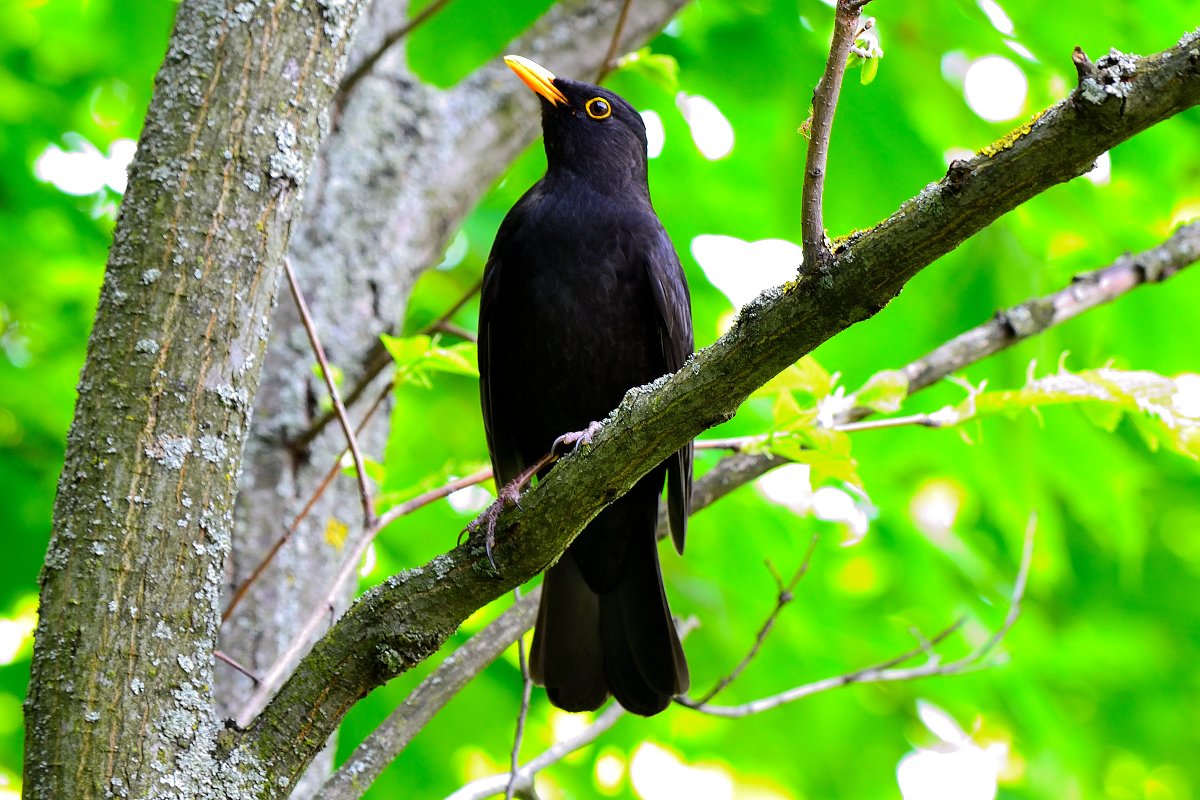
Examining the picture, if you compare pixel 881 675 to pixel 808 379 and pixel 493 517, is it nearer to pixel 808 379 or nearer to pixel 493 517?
pixel 808 379

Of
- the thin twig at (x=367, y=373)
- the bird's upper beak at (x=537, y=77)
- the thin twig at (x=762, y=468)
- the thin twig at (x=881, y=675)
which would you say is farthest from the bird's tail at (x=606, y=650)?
the bird's upper beak at (x=537, y=77)

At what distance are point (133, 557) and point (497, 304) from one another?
1.69 m

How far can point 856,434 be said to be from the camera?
3660 mm

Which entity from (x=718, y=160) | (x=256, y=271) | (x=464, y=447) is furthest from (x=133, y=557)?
(x=718, y=160)

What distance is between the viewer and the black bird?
3176mm

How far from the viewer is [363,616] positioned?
1.99m

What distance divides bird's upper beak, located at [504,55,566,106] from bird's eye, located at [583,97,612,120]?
86mm

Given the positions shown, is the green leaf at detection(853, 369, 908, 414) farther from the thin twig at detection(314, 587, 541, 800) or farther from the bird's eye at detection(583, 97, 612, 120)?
the bird's eye at detection(583, 97, 612, 120)

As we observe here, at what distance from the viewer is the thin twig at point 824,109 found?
60.7 inches

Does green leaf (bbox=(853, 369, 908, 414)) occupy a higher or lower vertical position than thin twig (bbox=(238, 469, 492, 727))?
higher

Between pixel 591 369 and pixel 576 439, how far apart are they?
67cm

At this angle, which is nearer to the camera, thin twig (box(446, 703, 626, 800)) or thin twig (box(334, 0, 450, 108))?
thin twig (box(446, 703, 626, 800))

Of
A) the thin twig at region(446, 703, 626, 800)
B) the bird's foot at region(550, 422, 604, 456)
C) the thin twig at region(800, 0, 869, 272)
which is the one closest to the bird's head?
the bird's foot at region(550, 422, 604, 456)

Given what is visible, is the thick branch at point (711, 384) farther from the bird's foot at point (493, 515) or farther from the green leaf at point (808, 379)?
the green leaf at point (808, 379)
